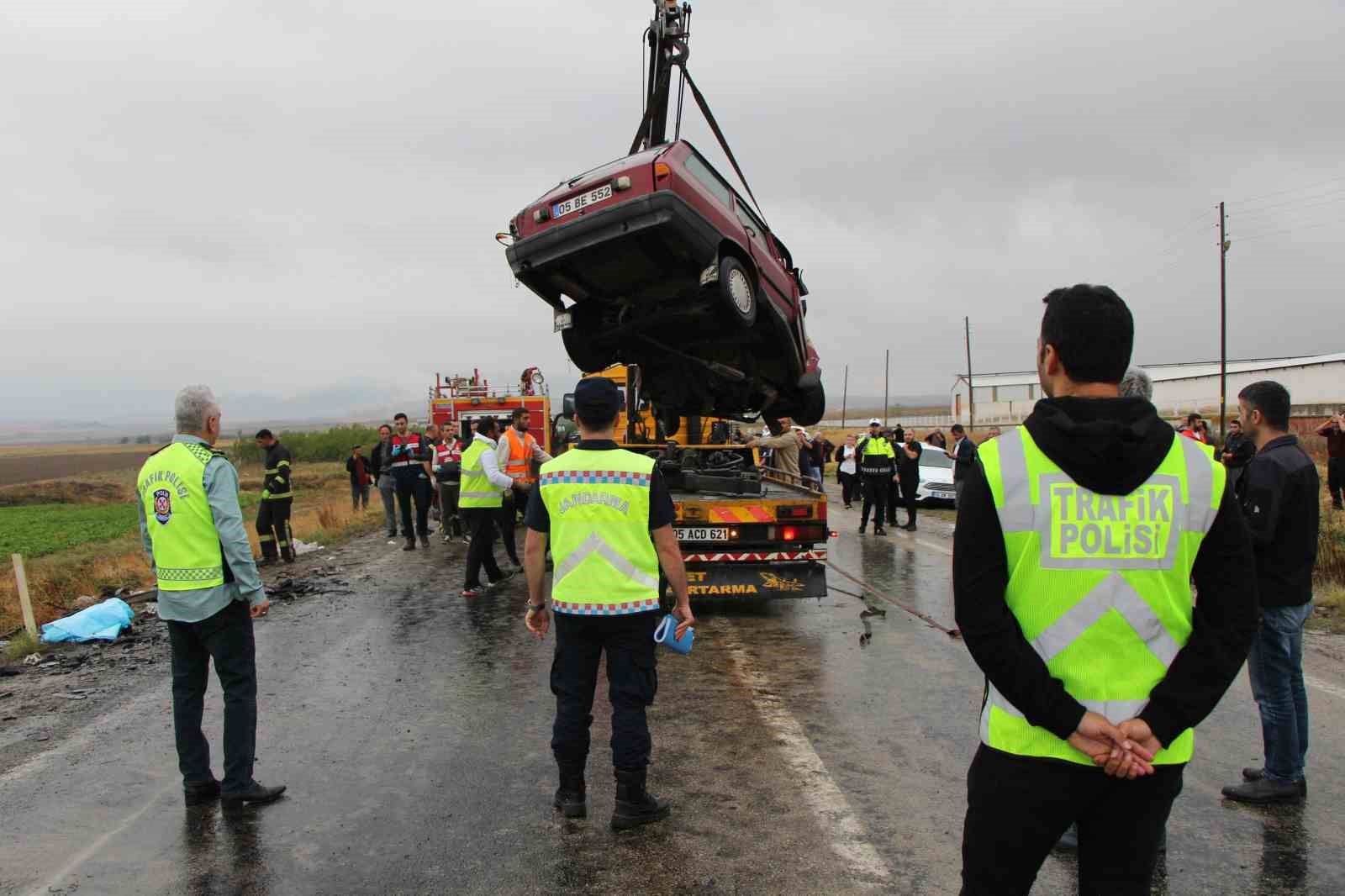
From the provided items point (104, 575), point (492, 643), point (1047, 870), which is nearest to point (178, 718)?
point (492, 643)

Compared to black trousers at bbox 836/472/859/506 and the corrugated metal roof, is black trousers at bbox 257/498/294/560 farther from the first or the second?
the corrugated metal roof

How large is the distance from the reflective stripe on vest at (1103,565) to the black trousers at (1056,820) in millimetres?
49

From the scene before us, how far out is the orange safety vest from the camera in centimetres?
1002

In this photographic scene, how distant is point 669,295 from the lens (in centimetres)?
764

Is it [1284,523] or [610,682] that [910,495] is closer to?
[1284,523]

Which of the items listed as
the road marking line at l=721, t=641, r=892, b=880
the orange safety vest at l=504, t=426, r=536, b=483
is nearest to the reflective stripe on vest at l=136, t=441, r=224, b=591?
the road marking line at l=721, t=641, r=892, b=880

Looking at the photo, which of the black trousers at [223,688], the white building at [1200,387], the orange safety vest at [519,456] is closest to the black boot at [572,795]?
the black trousers at [223,688]

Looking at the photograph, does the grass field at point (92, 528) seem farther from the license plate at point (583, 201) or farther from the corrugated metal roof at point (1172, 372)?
the corrugated metal roof at point (1172, 372)

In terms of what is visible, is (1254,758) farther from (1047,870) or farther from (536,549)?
(536,549)

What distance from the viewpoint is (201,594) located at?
4.12 m

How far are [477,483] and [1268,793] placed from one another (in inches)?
287

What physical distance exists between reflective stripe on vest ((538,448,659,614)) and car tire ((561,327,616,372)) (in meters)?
4.43

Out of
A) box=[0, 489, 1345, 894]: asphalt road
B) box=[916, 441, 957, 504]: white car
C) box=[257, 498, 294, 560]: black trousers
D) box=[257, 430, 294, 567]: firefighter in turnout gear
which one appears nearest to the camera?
box=[0, 489, 1345, 894]: asphalt road

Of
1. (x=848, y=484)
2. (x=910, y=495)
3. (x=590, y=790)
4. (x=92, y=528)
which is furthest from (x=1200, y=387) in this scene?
(x=590, y=790)
